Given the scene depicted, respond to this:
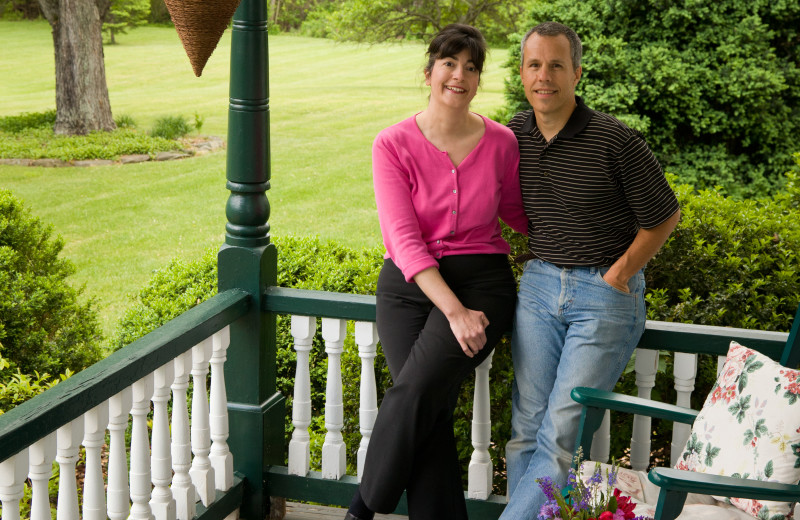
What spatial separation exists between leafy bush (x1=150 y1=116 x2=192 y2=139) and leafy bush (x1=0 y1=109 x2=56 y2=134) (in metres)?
1.42

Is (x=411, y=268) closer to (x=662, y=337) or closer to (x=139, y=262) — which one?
(x=662, y=337)

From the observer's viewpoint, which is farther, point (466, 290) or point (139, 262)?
point (139, 262)

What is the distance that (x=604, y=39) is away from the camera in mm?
6297

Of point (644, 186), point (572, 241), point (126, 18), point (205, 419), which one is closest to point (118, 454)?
point (205, 419)

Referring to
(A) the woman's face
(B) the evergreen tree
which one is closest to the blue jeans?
(A) the woman's face

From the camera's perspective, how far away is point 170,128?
13789 mm

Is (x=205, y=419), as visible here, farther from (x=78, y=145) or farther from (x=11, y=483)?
(x=78, y=145)

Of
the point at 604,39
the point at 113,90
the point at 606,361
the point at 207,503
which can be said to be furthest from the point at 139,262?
the point at 113,90

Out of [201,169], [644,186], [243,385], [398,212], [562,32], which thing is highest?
[562,32]

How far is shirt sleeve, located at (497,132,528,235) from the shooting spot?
2699 millimetres

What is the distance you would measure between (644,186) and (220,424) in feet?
4.83

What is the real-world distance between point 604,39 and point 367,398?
13.0 ft

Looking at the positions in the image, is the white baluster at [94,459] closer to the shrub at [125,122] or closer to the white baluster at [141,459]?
the white baluster at [141,459]

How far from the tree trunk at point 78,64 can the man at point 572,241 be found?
10.9 m
